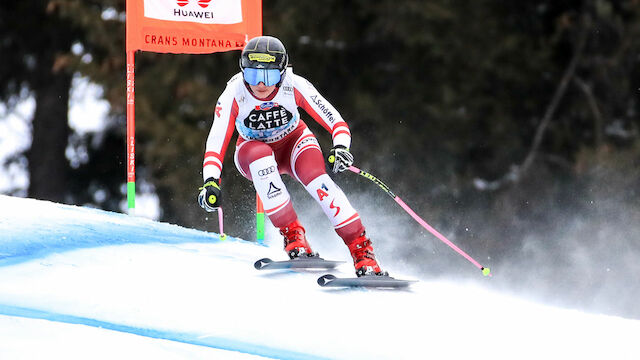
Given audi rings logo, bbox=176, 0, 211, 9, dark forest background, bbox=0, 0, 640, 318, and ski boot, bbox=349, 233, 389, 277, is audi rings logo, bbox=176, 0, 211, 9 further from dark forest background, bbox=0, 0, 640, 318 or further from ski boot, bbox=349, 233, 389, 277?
dark forest background, bbox=0, 0, 640, 318

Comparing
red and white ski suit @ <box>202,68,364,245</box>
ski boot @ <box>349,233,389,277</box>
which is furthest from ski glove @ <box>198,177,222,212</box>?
ski boot @ <box>349,233,389,277</box>

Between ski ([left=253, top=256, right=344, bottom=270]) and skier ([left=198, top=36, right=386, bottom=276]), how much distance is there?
108mm

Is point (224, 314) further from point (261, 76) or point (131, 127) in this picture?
point (131, 127)

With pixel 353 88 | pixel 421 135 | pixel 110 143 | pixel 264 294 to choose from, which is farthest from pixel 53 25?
pixel 264 294

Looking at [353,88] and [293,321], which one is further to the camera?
[353,88]

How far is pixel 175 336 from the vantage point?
4.67 metres

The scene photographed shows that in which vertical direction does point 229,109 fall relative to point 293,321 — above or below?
above

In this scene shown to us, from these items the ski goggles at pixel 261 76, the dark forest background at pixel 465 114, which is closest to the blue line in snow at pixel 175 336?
the ski goggles at pixel 261 76

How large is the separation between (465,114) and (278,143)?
8.91 m

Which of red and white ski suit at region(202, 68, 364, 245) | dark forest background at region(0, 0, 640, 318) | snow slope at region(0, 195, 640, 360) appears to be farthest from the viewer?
dark forest background at region(0, 0, 640, 318)

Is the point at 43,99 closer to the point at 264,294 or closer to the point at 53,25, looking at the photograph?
the point at 53,25

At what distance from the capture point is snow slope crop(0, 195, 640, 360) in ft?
14.9

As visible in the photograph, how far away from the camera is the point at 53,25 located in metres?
15.9

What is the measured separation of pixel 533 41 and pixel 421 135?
2.46 metres
